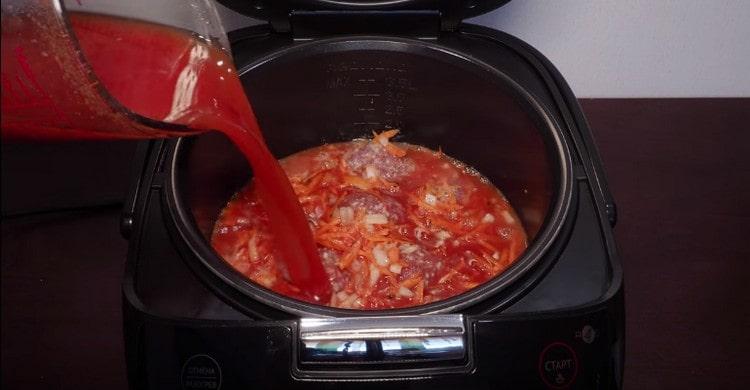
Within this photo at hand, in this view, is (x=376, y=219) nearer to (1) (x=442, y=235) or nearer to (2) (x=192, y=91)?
(1) (x=442, y=235)

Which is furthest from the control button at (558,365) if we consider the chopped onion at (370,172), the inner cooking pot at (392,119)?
the chopped onion at (370,172)

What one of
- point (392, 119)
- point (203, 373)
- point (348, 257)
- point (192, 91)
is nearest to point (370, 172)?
point (392, 119)

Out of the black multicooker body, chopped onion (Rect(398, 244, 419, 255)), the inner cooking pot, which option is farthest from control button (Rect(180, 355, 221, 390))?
chopped onion (Rect(398, 244, 419, 255))

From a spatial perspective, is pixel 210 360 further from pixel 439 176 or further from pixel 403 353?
pixel 439 176

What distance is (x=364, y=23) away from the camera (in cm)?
Answer: 110

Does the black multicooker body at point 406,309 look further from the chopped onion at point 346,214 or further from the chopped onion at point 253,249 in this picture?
the chopped onion at point 346,214

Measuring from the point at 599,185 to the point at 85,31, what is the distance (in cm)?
65

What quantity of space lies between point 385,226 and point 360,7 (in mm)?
348

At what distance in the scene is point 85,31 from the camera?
71 cm

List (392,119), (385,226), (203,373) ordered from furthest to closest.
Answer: (392,119) < (385,226) < (203,373)

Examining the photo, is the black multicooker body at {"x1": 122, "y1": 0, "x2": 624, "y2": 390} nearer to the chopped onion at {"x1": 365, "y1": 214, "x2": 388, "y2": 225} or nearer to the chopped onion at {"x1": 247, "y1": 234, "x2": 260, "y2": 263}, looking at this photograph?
the chopped onion at {"x1": 247, "y1": 234, "x2": 260, "y2": 263}

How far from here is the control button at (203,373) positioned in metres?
0.76

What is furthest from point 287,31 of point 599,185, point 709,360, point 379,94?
point 709,360

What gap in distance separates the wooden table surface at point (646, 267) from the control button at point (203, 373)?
0.34 m
